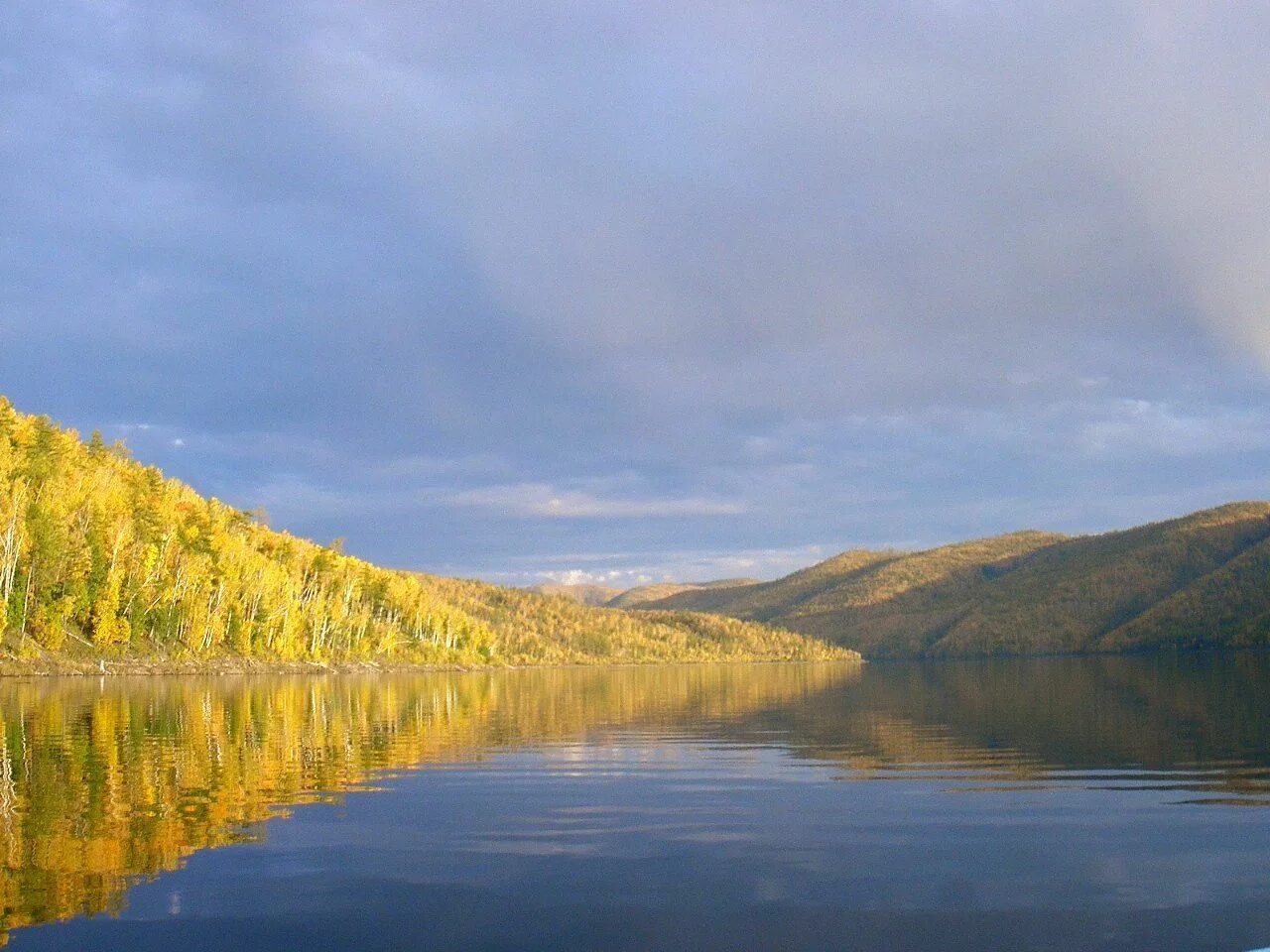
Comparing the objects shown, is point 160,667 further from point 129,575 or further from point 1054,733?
point 1054,733

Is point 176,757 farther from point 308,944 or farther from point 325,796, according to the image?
point 308,944

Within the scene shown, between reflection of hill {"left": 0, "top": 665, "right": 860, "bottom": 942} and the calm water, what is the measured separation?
129mm

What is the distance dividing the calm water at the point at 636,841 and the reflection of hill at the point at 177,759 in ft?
0.42

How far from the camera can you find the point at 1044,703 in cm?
5825

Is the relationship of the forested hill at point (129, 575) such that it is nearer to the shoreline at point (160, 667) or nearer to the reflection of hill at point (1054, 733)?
the shoreline at point (160, 667)

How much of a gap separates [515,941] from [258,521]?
595 feet

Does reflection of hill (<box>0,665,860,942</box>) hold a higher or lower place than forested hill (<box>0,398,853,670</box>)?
lower

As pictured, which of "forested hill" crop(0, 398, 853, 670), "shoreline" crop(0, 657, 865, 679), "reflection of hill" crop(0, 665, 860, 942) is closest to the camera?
"reflection of hill" crop(0, 665, 860, 942)

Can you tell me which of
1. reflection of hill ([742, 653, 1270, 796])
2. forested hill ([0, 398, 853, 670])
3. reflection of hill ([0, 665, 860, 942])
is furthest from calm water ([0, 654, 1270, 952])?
forested hill ([0, 398, 853, 670])

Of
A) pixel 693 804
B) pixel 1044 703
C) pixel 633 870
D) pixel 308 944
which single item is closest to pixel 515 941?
pixel 308 944

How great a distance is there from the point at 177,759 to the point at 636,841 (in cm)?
1710

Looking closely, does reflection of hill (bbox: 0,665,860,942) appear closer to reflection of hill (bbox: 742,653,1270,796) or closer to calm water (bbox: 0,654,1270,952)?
calm water (bbox: 0,654,1270,952)

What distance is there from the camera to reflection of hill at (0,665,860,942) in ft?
51.7

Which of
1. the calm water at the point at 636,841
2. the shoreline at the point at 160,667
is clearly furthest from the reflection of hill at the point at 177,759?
the shoreline at the point at 160,667
